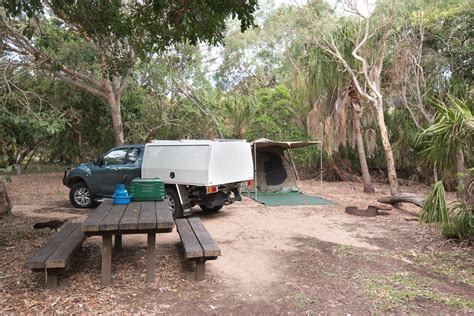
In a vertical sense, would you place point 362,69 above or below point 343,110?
above

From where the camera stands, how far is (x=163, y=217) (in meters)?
4.42

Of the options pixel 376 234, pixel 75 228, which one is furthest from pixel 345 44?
pixel 75 228

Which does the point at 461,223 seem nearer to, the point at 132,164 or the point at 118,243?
the point at 118,243

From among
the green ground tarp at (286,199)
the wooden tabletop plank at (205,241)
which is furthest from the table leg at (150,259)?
the green ground tarp at (286,199)

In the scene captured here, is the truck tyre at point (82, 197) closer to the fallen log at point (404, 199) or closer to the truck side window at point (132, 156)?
the truck side window at point (132, 156)

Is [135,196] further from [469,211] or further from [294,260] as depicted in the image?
[469,211]

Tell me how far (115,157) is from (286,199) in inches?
217

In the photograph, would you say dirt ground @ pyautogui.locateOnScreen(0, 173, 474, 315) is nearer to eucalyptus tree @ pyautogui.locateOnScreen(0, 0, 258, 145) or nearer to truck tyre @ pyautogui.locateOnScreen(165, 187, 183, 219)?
truck tyre @ pyautogui.locateOnScreen(165, 187, 183, 219)

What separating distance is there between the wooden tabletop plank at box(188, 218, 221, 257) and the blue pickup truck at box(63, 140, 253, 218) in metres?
2.19

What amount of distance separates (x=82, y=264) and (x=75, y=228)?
581 mm

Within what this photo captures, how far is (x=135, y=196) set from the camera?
5.67m

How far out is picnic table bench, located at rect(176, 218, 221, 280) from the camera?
4453mm

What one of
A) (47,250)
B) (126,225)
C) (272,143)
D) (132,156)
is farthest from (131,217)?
(272,143)

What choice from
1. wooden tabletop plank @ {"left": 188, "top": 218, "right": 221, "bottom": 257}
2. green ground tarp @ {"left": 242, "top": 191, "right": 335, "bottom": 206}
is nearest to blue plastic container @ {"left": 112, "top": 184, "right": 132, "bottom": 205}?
wooden tabletop plank @ {"left": 188, "top": 218, "right": 221, "bottom": 257}
